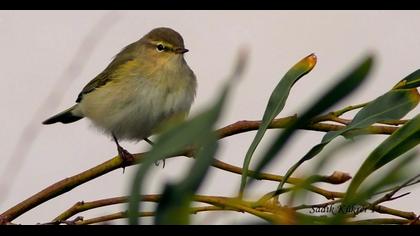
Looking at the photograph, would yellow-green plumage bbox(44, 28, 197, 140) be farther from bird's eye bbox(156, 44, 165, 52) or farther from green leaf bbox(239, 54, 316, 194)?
green leaf bbox(239, 54, 316, 194)

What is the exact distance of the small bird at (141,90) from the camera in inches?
201

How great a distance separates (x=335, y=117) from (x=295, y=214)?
0.92 meters

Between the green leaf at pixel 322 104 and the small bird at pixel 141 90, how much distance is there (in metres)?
3.95

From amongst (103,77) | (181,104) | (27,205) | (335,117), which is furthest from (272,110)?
(103,77)

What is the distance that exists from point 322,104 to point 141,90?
4.46 meters

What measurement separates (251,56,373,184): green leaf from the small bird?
3.95 m

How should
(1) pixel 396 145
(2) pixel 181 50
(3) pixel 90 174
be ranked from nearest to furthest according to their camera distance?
(1) pixel 396 145
(3) pixel 90 174
(2) pixel 181 50

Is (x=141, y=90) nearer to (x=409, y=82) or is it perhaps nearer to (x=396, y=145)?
(x=409, y=82)

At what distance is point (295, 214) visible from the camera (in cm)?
83

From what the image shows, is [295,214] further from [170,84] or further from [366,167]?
[170,84]

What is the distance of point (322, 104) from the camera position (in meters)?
0.89

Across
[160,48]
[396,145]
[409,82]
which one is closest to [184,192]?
[396,145]

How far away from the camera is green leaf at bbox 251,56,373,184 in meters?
0.89
